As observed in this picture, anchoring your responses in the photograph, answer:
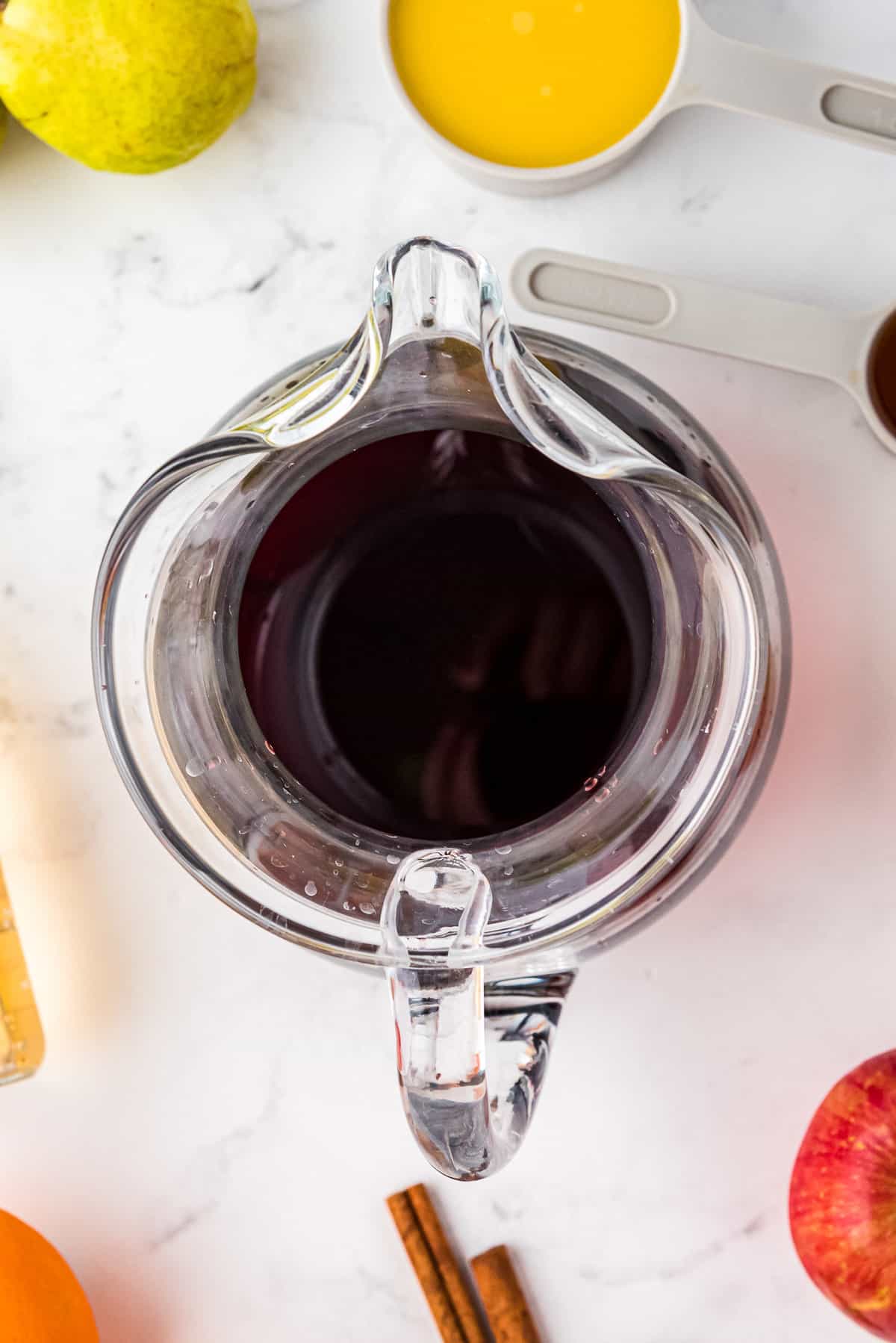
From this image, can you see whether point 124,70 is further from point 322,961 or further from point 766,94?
point 322,961

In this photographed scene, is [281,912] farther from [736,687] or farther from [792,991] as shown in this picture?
[792,991]

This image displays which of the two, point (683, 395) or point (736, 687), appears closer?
point (736, 687)

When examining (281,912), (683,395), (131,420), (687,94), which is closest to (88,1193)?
(281,912)

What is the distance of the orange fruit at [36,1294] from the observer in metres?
0.67

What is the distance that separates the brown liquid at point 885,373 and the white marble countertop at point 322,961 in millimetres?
18

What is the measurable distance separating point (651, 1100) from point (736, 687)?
29 centimetres

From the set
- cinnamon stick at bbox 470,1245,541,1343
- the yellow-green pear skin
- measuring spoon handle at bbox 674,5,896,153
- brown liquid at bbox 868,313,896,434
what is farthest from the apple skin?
the yellow-green pear skin

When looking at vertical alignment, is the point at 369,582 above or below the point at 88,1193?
above

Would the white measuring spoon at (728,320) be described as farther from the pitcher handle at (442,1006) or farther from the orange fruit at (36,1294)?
the orange fruit at (36,1294)

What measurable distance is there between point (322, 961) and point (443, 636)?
207mm

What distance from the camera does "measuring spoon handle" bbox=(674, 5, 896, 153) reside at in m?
0.67

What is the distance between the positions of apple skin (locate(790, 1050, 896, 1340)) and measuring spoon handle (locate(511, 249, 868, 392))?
13.9 inches

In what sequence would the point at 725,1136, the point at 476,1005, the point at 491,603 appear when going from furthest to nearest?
1. the point at 725,1136
2. the point at 491,603
3. the point at 476,1005

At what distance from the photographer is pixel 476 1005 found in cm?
49
